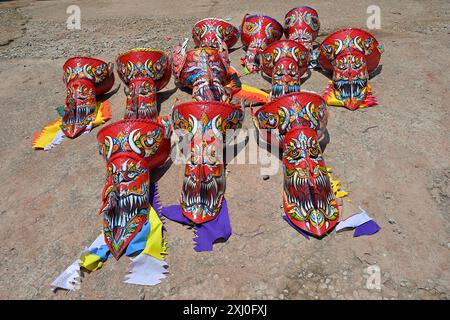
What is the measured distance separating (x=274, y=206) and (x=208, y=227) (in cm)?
76

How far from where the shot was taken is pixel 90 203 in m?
3.93

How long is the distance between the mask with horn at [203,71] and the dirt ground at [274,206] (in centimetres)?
51

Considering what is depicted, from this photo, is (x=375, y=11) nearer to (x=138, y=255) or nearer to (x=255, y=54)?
(x=255, y=54)

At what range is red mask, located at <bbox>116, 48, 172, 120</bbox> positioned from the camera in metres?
4.92

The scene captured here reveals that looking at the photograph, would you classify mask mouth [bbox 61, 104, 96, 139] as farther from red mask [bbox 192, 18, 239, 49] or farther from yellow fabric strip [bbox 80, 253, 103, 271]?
red mask [bbox 192, 18, 239, 49]

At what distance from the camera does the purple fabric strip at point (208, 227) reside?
3.31 m

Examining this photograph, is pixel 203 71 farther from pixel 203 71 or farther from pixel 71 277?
pixel 71 277

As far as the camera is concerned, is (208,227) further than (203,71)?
→ No

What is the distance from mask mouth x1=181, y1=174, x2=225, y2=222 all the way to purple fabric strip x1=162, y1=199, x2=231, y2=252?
0.07m

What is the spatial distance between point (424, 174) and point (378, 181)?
1.80 ft

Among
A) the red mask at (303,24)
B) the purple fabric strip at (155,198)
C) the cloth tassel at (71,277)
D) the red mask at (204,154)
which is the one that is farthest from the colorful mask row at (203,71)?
the cloth tassel at (71,277)

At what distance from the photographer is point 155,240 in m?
3.31

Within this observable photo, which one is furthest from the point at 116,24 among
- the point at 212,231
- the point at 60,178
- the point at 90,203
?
the point at 212,231

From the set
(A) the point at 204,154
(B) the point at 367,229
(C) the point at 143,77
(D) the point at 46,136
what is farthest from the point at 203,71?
(B) the point at 367,229
